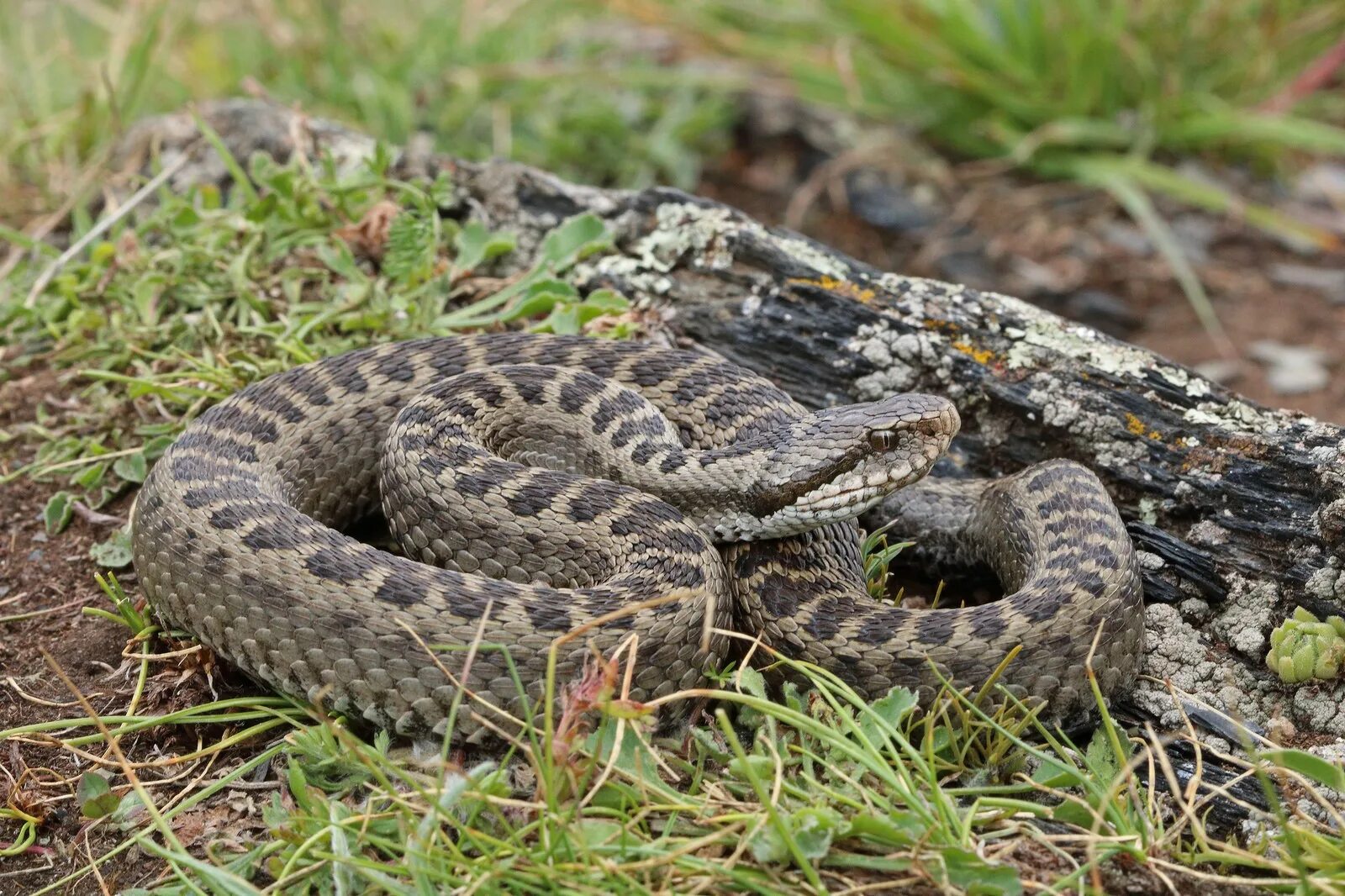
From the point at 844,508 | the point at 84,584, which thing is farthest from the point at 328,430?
the point at 844,508

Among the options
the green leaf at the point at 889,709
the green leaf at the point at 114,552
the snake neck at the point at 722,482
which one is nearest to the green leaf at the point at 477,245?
the snake neck at the point at 722,482

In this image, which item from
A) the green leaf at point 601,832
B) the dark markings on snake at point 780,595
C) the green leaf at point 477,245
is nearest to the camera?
the green leaf at point 601,832

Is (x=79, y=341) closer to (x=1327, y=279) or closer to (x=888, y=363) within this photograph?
(x=888, y=363)

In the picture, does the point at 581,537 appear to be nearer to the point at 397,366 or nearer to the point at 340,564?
the point at 340,564

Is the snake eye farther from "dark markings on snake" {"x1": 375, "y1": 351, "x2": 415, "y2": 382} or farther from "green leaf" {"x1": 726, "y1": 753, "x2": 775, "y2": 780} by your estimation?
"dark markings on snake" {"x1": 375, "y1": 351, "x2": 415, "y2": 382}

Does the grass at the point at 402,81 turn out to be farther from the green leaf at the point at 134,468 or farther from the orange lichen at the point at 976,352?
the orange lichen at the point at 976,352

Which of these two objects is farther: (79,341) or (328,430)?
(79,341)

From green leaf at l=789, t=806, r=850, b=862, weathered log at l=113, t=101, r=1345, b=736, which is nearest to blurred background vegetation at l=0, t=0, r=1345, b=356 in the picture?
weathered log at l=113, t=101, r=1345, b=736
